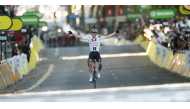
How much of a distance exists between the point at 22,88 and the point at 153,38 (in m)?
15.7

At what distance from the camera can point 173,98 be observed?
74.5 ft

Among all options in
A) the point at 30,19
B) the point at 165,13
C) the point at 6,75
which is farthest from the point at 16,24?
the point at 165,13

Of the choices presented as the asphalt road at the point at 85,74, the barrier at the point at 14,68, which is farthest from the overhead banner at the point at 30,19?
the asphalt road at the point at 85,74

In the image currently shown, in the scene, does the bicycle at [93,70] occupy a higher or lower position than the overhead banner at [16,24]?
lower

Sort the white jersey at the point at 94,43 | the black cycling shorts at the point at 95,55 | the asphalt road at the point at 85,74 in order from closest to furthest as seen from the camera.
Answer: the white jersey at the point at 94,43 < the black cycling shorts at the point at 95,55 < the asphalt road at the point at 85,74

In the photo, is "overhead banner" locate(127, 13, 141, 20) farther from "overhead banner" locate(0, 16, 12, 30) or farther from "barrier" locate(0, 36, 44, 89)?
"overhead banner" locate(0, 16, 12, 30)

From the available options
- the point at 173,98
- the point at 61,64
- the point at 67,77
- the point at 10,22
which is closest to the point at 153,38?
the point at 61,64

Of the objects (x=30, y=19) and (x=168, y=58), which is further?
(x=168, y=58)

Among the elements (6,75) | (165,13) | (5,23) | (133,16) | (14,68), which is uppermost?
(5,23)

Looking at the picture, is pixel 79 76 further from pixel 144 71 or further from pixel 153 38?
pixel 153 38

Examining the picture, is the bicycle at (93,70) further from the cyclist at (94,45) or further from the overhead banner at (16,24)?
the overhead banner at (16,24)

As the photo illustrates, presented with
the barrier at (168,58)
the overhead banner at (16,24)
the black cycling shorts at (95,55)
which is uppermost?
the overhead banner at (16,24)

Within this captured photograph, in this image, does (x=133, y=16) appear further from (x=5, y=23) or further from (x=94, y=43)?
(x=94, y=43)
